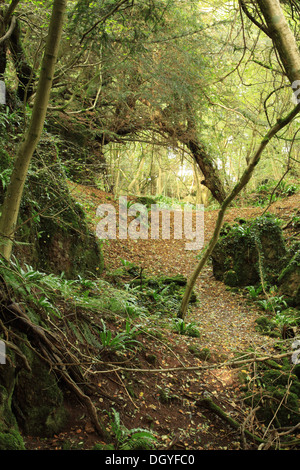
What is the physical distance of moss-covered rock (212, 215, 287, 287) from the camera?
818 cm

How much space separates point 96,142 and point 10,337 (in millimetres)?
9801

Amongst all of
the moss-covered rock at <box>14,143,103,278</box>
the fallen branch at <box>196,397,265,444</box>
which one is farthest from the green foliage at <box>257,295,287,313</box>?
the fallen branch at <box>196,397,265,444</box>

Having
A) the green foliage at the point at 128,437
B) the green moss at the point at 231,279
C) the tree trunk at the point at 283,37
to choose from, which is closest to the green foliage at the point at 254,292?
the green moss at the point at 231,279

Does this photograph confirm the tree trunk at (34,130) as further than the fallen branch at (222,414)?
No

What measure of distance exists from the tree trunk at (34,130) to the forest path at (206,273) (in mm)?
1790

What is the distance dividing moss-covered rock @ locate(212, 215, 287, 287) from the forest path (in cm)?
50

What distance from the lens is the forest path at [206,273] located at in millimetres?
5668

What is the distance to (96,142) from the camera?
11414mm

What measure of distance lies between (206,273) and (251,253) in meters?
1.49

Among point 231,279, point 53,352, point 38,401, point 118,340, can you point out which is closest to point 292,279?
point 231,279

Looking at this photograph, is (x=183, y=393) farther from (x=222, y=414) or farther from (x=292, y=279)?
(x=292, y=279)

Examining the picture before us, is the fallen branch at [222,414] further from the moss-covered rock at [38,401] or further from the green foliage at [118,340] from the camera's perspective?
the moss-covered rock at [38,401]

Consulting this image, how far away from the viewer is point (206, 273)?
30.3 ft

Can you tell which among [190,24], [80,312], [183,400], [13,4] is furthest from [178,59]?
[183,400]
